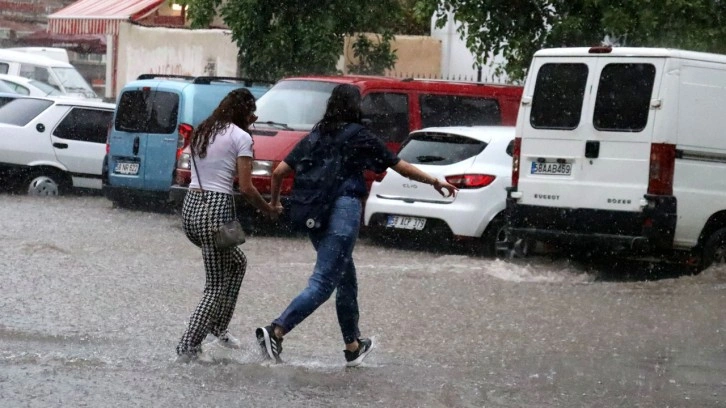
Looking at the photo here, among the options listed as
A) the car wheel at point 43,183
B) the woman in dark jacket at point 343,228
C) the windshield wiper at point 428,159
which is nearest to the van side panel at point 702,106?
the windshield wiper at point 428,159

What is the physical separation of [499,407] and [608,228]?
5.63 m

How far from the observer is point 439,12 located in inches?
829

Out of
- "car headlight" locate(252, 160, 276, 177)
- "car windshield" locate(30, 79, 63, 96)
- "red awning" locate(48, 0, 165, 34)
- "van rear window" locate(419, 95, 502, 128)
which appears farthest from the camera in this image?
"red awning" locate(48, 0, 165, 34)

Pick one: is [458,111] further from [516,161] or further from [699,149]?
[699,149]

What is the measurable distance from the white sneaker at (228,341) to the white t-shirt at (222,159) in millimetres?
876

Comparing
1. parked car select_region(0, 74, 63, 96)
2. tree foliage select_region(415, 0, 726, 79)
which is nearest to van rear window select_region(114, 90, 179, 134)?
tree foliage select_region(415, 0, 726, 79)

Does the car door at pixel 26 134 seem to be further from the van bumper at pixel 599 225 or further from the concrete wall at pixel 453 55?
the concrete wall at pixel 453 55

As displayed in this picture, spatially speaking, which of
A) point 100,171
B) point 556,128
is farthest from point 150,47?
point 556,128

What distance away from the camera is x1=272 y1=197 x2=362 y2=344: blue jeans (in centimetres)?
838

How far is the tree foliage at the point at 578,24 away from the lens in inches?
736

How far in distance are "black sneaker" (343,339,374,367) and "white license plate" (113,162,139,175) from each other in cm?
1091

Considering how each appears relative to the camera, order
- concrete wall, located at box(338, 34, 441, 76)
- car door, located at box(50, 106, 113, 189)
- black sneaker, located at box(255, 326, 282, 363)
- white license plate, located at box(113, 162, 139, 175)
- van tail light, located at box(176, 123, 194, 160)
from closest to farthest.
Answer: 1. black sneaker, located at box(255, 326, 282, 363)
2. van tail light, located at box(176, 123, 194, 160)
3. white license plate, located at box(113, 162, 139, 175)
4. car door, located at box(50, 106, 113, 189)
5. concrete wall, located at box(338, 34, 441, 76)

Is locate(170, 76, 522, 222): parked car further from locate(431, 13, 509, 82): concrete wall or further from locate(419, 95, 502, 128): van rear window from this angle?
locate(431, 13, 509, 82): concrete wall

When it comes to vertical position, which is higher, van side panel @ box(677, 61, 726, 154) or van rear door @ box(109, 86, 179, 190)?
van side panel @ box(677, 61, 726, 154)
